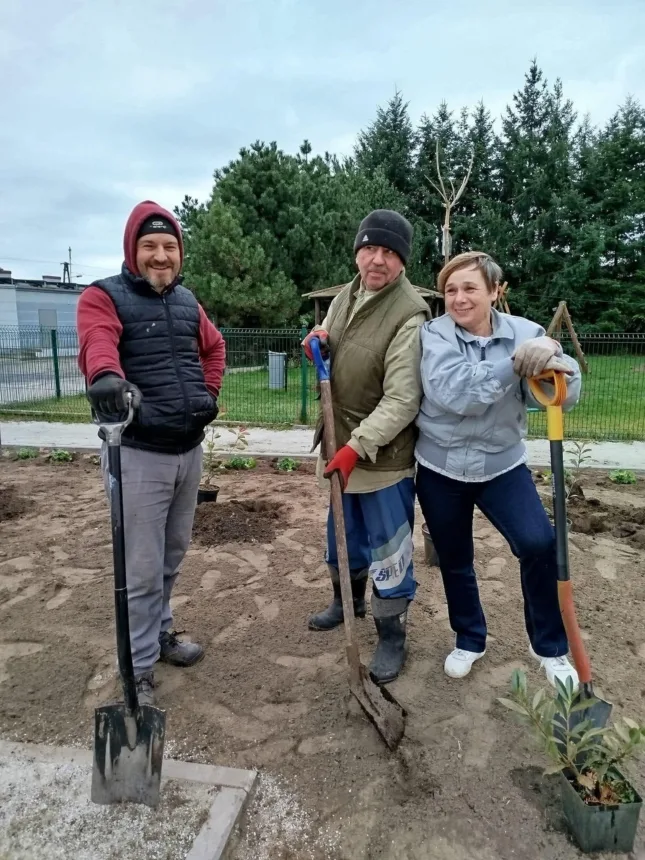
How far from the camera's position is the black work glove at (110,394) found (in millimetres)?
2002

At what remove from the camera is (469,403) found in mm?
2207

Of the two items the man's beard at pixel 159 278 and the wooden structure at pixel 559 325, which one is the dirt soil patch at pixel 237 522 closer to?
the man's beard at pixel 159 278

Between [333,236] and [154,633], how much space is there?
16329mm

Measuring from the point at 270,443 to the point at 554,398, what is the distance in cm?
639

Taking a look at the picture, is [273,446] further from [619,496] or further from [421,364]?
[421,364]

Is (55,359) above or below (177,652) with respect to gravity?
above

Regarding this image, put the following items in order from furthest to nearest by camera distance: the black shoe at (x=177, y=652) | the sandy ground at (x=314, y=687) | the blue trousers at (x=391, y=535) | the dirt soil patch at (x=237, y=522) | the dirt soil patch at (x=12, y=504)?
the dirt soil patch at (x=12, y=504) → the dirt soil patch at (x=237, y=522) → the black shoe at (x=177, y=652) → the blue trousers at (x=391, y=535) → the sandy ground at (x=314, y=687)

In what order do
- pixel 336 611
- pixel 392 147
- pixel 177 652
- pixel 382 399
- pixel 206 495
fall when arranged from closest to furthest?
pixel 382 399, pixel 177 652, pixel 336 611, pixel 206 495, pixel 392 147

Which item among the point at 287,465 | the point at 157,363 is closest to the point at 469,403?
the point at 157,363

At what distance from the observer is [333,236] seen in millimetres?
17469

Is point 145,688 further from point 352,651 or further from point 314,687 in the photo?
point 352,651

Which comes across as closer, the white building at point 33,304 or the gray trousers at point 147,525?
the gray trousers at point 147,525

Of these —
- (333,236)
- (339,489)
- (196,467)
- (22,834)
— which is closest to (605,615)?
(339,489)

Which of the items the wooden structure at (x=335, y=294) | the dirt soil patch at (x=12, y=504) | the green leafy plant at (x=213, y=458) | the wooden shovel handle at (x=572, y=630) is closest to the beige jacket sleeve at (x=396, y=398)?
the wooden shovel handle at (x=572, y=630)
